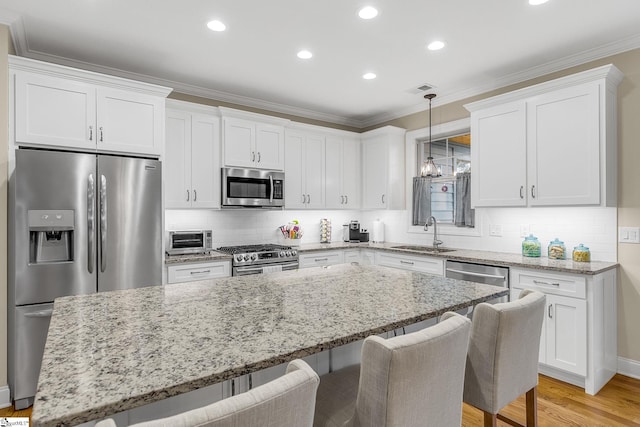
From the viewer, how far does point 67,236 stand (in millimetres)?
2688

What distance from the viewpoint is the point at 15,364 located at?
253 centimetres

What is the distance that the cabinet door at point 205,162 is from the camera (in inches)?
150

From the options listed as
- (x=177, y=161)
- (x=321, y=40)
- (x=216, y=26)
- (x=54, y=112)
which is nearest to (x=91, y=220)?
(x=54, y=112)

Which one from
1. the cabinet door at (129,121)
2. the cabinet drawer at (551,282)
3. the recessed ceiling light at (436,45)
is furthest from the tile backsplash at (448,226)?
the recessed ceiling light at (436,45)

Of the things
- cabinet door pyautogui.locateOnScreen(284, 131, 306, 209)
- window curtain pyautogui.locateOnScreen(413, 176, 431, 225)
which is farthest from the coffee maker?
cabinet door pyautogui.locateOnScreen(284, 131, 306, 209)

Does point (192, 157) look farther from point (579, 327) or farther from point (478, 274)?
point (579, 327)

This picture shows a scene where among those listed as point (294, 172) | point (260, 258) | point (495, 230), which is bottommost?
point (260, 258)

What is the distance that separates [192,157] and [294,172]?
125cm

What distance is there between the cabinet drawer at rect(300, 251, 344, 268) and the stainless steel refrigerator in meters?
Result: 1.68

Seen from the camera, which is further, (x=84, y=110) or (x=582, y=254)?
(x=582, y=254)

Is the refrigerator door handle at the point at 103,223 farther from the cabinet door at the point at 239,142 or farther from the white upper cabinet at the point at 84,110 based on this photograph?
the cabinet door at the point at 239,142

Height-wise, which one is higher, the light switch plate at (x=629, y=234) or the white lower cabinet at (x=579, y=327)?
the light switch plate at (x=629, y=234)

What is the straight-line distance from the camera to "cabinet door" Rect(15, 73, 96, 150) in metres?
2.65

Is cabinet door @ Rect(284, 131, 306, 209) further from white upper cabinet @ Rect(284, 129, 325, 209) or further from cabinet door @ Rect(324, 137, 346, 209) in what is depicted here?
cabinet door @ Rect(324, 137, 346, 209)
